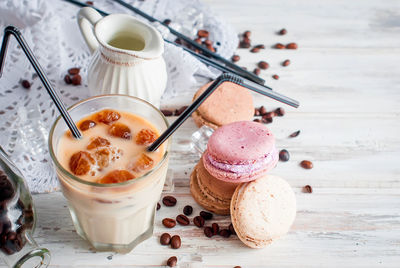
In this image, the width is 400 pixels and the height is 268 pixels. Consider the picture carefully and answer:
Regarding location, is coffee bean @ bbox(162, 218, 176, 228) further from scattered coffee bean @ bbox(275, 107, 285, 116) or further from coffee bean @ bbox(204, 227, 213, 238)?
scattered coffee bean @ bbox(275, 107, 285, 116)

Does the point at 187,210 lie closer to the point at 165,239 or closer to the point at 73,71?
the point at 165,239

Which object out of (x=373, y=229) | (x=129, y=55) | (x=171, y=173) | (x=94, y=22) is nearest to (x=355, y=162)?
(x=373, y=229)

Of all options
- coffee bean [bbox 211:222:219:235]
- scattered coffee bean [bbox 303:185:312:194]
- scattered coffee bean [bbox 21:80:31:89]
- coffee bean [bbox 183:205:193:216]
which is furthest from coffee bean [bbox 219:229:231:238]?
scattered coffee bean [bbox 21:80:31:89]

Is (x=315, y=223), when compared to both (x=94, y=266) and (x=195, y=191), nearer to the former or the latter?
(x=195, y=191)

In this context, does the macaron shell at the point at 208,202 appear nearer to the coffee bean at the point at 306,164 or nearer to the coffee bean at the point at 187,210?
the coffee bean at the point at 187,210

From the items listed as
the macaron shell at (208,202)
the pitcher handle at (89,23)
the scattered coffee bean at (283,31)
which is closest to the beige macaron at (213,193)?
the macaron shell at (208,202)
